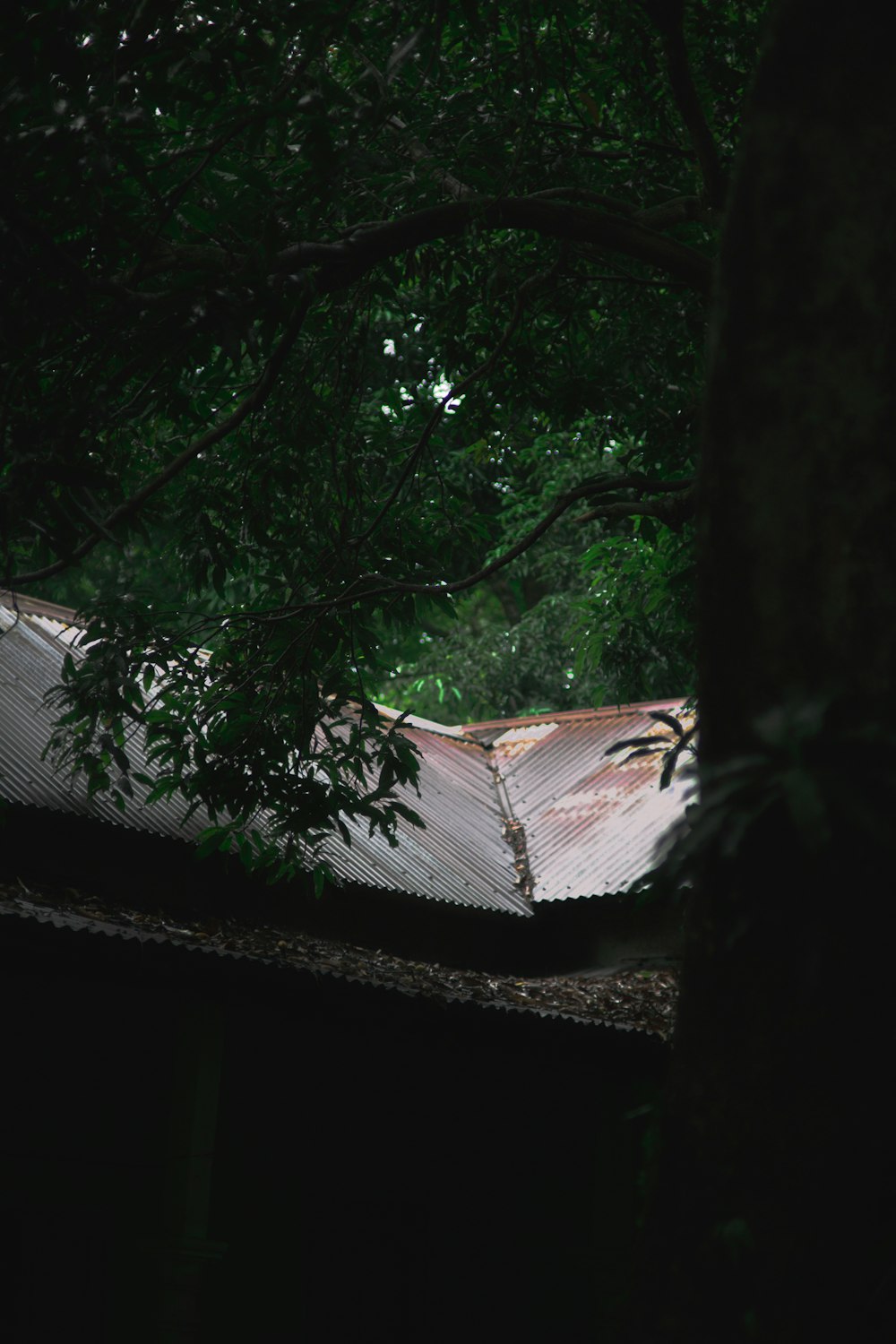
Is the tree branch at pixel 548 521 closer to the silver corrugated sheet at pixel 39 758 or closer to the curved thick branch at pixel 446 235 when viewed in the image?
the curved thick branch at pixel 446 235

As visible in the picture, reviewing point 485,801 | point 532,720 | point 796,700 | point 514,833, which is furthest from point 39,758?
point 532,720

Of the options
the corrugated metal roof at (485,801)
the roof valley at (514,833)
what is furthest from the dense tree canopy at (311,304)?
the roof valley at (514,833)

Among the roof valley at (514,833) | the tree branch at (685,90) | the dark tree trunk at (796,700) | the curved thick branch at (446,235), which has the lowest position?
the dark tree trunk at (796,700)

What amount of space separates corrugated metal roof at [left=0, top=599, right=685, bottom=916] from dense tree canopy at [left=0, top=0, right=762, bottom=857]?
2288 millimetres

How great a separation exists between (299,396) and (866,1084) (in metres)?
5.19

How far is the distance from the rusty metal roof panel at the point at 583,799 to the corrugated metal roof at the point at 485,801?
2 cm

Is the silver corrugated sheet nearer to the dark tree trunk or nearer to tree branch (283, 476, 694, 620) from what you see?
tree branch (283, 476, 694, 620)

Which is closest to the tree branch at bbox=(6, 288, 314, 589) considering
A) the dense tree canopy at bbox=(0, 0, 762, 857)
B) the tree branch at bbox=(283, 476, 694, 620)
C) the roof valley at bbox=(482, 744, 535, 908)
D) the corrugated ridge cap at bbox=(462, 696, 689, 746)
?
the dense tree canopy at bbox=(0, 0, 762, 857)

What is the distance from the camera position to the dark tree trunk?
102 inches

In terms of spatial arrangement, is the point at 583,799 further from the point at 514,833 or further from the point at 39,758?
the point at 39,758

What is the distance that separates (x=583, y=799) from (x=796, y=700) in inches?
456

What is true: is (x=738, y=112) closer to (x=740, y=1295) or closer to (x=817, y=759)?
(x=817, y=759)

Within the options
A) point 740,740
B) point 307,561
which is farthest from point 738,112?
point 740,740

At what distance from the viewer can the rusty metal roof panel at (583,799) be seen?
1242cm
